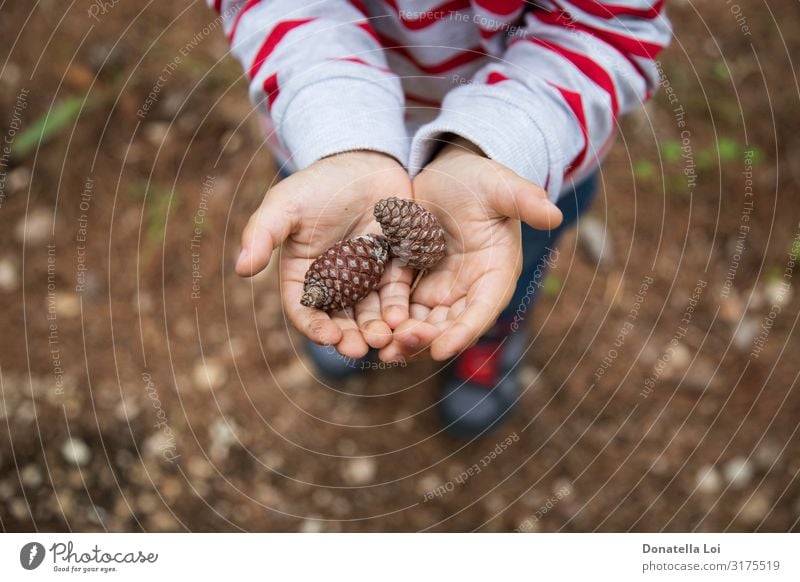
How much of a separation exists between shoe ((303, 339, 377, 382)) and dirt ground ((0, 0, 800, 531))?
0.12ft

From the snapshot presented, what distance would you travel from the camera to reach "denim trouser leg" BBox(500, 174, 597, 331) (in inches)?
48.6

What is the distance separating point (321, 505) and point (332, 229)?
0.65 m

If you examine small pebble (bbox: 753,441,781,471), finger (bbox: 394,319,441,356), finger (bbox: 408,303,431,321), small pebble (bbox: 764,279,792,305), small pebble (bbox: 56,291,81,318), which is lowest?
small pebble (bbox: 753,441,781,471)

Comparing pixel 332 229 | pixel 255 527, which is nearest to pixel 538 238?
pixel 332 229

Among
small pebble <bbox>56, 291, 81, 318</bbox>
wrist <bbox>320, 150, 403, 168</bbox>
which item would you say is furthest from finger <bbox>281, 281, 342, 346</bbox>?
small pebble <bbox>56, 291, 81, 318</bbox>

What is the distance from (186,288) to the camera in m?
1.63

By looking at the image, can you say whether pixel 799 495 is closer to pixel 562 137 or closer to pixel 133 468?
pixel 562 137

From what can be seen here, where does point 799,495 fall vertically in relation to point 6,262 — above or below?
below

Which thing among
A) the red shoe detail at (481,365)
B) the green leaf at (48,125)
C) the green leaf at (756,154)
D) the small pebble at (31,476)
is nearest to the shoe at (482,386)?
the red shoe detail at (481,365)

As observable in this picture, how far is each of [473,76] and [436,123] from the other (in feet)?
0.60

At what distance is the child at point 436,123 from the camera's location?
3.28 ft

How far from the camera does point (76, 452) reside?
140 centimetres

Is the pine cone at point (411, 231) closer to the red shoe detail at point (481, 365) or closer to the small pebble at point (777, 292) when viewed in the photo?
the red shoe detail at point (481, 365)

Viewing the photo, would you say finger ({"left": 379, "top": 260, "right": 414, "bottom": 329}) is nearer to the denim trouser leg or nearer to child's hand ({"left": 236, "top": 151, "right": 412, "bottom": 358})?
child's hand ({"left": 236, "top": 151, "right": 412, "bottom": 358})
